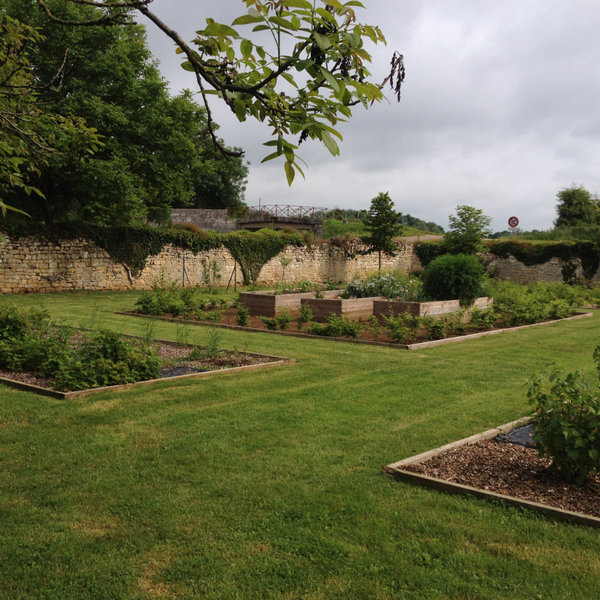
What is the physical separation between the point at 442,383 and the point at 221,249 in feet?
63.3

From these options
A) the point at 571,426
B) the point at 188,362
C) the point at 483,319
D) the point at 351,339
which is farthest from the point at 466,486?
the point at 483,319

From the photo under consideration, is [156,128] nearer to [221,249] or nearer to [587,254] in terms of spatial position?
[221,249]

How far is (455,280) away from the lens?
13.8 metres

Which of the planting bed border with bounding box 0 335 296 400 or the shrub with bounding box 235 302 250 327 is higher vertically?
the shrub with bounding box 235 302 250 327

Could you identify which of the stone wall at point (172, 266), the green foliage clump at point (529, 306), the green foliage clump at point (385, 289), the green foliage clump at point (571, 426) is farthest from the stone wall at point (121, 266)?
the green foliage clump at point (571, 426)

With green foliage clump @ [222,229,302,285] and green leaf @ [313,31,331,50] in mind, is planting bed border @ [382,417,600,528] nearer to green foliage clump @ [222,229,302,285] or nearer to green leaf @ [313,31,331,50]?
green leaf @ [313,31,331,50]

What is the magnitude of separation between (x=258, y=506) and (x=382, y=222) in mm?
25401

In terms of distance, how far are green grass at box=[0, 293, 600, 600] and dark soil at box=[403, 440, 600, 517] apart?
0.26 metres

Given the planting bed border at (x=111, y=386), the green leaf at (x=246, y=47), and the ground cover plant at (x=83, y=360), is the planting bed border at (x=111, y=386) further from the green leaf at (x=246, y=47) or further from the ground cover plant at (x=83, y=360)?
the green leaf at (x=246, y=47)

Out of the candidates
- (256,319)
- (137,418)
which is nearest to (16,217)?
(256,319)

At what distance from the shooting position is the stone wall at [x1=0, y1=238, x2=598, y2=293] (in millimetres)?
19344

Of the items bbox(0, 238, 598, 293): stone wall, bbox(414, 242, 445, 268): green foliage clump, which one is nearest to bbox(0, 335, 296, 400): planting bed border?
bbox(0, 238, 598, 293): stone wall

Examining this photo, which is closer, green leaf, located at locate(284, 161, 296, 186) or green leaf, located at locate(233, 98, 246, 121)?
green leaf, located at locate(284, 161, 296, 186)

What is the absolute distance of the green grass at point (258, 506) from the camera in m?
2.69
